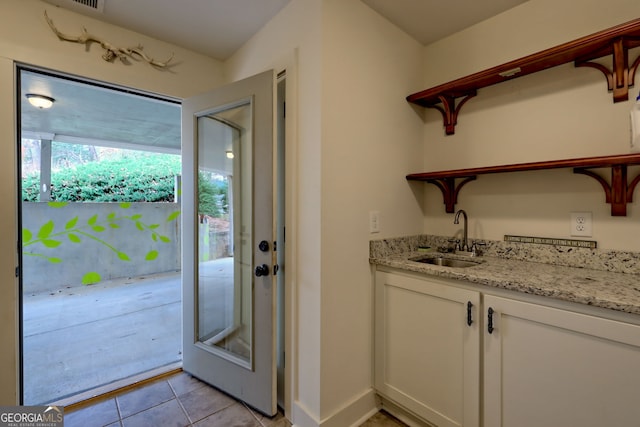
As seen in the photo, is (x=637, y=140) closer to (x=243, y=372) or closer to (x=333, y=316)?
(x=333, y=316)

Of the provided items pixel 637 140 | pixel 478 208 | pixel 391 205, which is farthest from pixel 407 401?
pixel 637 140

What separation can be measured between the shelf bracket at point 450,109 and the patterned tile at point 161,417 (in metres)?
2.45

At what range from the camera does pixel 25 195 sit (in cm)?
458

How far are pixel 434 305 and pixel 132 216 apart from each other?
5.91 m

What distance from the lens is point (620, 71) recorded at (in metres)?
1.28

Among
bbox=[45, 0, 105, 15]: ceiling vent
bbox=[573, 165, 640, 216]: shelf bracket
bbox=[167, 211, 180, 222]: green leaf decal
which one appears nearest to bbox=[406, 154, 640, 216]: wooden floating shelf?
bbox=[573, 165, 640, 216]: shelf bracket

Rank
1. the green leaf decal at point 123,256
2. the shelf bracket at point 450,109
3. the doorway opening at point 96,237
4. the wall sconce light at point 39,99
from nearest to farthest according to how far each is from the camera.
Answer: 1. the shelf bracket at point 450,109
2. the doorway opening at point 96,237
3. the wall sconce light at point 39,99
4. the green leaf decal at point 123,256

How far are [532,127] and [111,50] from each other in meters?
2.59

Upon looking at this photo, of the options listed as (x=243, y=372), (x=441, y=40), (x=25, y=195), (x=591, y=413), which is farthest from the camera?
(x=25, y=195)

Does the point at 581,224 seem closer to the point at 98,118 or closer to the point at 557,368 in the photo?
the point at 557,368

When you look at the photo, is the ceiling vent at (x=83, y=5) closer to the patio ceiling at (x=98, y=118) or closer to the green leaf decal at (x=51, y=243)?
the patio ceiling at (x=98, y=118)

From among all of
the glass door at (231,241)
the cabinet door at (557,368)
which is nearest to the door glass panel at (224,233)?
the glass door at (231,241)

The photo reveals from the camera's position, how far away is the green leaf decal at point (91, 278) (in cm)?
485

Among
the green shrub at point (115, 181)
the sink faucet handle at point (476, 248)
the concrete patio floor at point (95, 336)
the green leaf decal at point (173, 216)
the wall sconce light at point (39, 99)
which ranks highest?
the wall sconce light at point (39, 99)
